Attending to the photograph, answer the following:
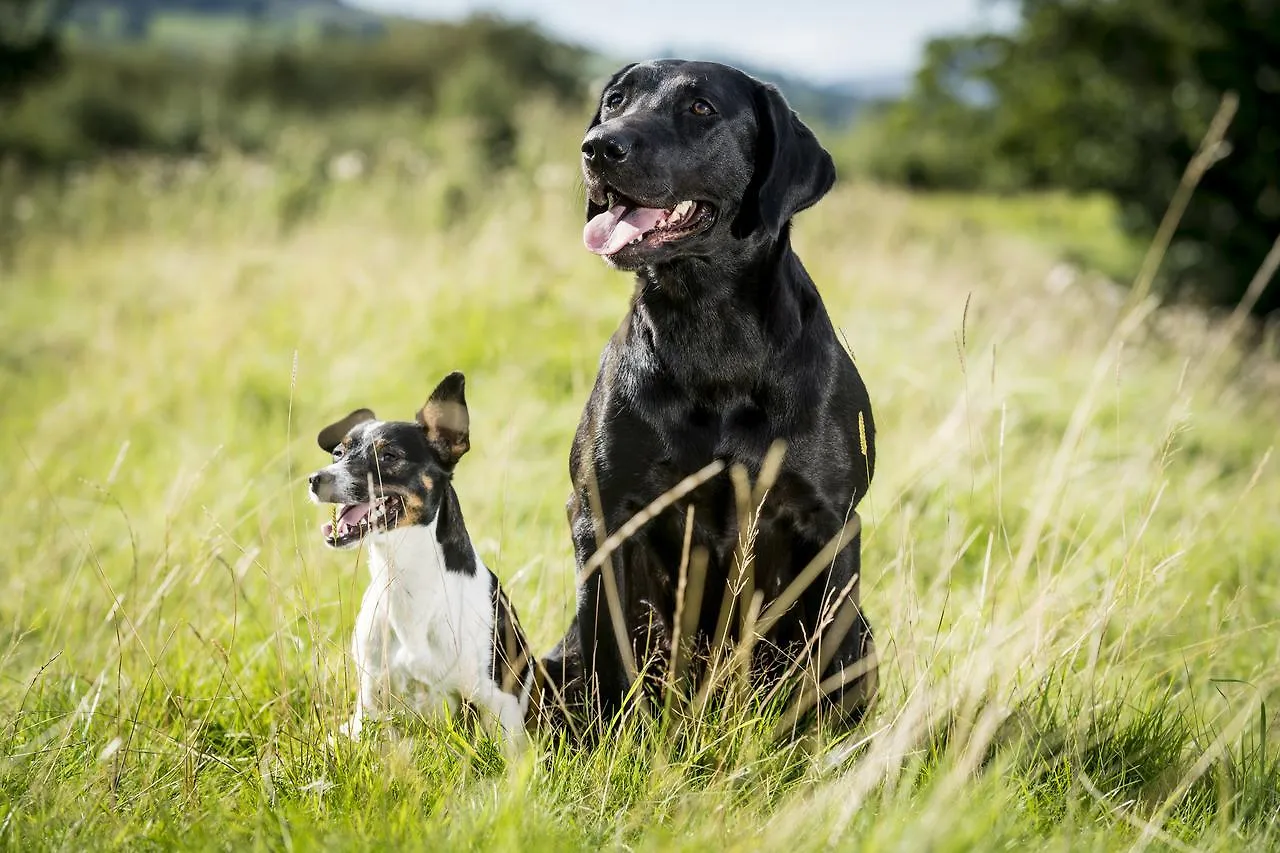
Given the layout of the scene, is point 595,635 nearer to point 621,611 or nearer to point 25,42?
point 621,611

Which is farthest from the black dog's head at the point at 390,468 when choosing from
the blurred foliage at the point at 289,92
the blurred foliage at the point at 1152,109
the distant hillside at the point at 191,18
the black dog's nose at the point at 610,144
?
the distant hillside at the point at 191,18

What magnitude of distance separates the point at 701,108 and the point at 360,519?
1.30 m

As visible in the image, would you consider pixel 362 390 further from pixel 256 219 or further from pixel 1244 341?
pixel 1244 341

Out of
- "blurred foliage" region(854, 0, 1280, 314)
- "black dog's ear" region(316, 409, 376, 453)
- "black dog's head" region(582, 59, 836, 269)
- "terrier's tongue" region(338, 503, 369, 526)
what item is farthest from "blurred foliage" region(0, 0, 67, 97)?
"black dog's head" region(582, 59, 836, 269)

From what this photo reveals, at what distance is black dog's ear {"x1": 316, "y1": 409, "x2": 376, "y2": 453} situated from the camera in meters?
2.83

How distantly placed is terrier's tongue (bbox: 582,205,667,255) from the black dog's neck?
0.16 meters

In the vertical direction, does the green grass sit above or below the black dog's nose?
below

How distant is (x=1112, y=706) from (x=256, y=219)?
890 cm

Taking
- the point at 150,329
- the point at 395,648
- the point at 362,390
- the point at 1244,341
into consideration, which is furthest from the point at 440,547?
the point at 1244,341

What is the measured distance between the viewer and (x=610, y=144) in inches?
96.7

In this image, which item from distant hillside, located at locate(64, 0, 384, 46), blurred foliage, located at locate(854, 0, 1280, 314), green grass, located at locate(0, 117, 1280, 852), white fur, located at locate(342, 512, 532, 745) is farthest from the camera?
distant hillside, located at locate(64, 0, 384, 46)

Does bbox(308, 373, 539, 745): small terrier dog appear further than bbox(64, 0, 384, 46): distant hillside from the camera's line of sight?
No

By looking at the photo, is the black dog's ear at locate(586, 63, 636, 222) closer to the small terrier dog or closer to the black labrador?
the black labrador

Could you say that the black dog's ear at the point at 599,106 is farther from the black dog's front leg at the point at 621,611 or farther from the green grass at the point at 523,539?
the black dog's front leg at the point at 621,611
